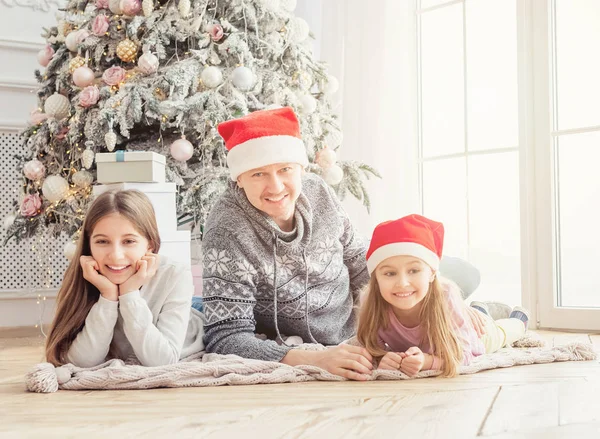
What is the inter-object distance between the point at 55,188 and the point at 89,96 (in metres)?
0.37

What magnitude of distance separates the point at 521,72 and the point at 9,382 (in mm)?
2370

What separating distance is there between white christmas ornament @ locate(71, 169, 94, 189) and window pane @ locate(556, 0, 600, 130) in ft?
6.05

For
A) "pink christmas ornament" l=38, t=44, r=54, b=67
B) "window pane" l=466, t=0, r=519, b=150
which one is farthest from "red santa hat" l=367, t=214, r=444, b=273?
"pink christmas ornament" l=38, t=44, r=54, b=67

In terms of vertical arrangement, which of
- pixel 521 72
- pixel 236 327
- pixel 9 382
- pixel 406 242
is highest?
pixel 521 72

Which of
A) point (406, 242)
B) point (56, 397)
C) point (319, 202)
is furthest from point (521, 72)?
point (56, 397)

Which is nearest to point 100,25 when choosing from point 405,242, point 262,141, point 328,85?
point 328,85

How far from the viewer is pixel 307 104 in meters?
3.09

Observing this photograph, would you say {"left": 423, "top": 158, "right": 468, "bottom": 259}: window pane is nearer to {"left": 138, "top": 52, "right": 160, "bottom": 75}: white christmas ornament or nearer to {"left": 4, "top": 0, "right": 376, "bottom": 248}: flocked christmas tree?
{"left": 4, "top": 0, "right": 376, "bottom": 248}: flocked christmas tree

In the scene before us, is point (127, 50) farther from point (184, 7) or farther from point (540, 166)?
point (540, 166)

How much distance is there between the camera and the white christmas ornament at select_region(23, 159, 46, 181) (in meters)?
3.07

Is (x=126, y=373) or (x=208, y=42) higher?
(x=208, y=42)

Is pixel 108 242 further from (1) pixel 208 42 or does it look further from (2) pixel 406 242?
(1) pixel 208 42

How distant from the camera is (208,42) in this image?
9.80 feet

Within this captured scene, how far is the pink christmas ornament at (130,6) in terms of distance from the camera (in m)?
2.94
